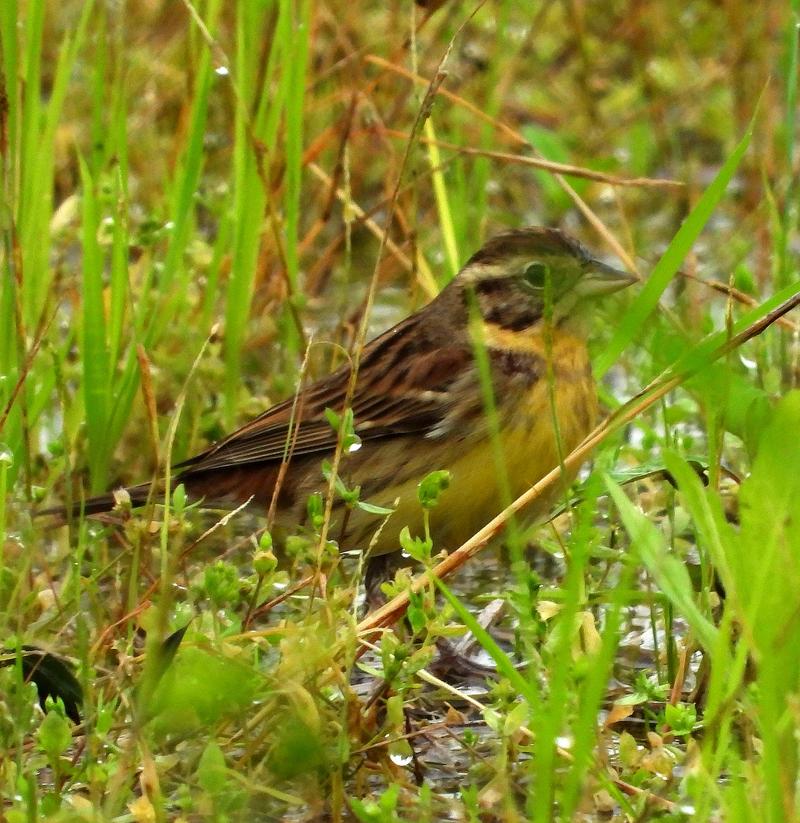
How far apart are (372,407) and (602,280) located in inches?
25.1

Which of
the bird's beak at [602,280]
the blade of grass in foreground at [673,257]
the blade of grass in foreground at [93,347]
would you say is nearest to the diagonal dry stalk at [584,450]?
the blade of grass in foreground at [673,257]

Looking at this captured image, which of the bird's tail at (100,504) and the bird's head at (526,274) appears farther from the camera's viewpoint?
the bird's head at (526,274)

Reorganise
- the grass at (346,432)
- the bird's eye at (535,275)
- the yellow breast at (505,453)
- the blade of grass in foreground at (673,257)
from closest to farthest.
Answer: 1. the grass at (346,432)
2. the blade of grass in foreground at (673,257)
3. the yellow breast at (505,453)
4. the bird's eye at (535,275)

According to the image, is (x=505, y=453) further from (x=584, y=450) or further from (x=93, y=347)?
(x=93, y=347)

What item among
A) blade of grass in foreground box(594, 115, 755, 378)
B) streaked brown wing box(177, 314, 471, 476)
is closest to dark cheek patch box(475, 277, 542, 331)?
streaked brown wing box(177, 314, 471, 476)

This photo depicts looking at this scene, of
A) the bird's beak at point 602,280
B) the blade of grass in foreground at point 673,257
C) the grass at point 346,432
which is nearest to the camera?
the grass at point 346,432

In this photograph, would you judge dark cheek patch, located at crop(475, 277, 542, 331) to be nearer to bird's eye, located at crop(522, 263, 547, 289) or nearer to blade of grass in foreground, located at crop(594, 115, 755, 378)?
bird's eye, located at crop(522, 263, 547, 289)

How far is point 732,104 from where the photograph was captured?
7.39 m

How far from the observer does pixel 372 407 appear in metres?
4.36

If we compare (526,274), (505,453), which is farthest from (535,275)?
(505,453)

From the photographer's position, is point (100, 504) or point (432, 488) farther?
point (100, 504)

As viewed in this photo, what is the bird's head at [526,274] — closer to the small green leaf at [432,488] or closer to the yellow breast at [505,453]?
the yellow breast at [505,453]

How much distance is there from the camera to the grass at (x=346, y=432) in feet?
8.68

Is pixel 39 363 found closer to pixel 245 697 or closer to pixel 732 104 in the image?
pixel 245 697
